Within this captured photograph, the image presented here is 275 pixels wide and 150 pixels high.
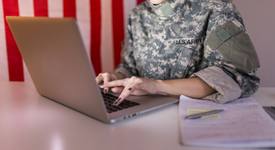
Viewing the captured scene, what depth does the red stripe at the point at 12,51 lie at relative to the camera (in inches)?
64.4

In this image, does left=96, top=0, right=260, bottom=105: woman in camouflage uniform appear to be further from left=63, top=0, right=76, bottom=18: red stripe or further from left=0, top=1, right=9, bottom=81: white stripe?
left=0, top=1, right=9, bottom=81: white stripe

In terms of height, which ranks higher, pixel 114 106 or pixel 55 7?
pixel 55 7

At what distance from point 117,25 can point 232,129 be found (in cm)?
132

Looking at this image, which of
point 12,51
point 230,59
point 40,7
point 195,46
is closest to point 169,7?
point 195,46

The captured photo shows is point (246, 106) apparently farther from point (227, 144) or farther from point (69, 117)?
point (69, 117)

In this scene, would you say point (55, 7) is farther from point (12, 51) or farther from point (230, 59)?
point (230, 59)

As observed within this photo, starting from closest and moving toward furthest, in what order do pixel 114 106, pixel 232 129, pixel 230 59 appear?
1. pixel 232 129
2. pixel 114 106
3. pixel 230 59

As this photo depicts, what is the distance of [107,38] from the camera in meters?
1.77

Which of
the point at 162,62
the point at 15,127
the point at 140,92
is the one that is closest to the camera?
the point at 15,127

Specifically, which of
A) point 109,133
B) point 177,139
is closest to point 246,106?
point 177,139

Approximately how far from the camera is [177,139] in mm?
567

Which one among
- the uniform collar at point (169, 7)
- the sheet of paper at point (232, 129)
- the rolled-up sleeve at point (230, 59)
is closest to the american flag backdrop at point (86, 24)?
the uniform collar at point (169, 7)

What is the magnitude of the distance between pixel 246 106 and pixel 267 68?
90 cm

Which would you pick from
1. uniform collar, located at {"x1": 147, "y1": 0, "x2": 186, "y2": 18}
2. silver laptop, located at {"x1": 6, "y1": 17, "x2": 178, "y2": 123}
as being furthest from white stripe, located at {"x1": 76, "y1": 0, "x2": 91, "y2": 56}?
silver laptop, located at {"x1": 6, "y1": 17, "x2": 178, "y2": 123}
